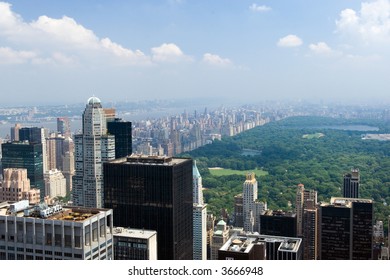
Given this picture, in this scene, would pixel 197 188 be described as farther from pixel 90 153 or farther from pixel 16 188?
pixel 16 188

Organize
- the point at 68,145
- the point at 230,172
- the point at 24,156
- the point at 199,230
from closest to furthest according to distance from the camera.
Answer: the point at 199,230 < the point at 68,145 < the point at 230,172 < the point at 24,156

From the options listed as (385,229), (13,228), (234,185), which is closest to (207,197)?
(234,185)

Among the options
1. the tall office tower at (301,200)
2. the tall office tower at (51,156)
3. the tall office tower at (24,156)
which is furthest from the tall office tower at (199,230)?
the tall office tower at (24,156)

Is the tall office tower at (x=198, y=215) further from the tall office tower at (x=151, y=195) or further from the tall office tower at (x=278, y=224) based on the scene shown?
the tall office tower at (x=278, y=224)

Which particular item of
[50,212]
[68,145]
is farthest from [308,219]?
[50,212]
